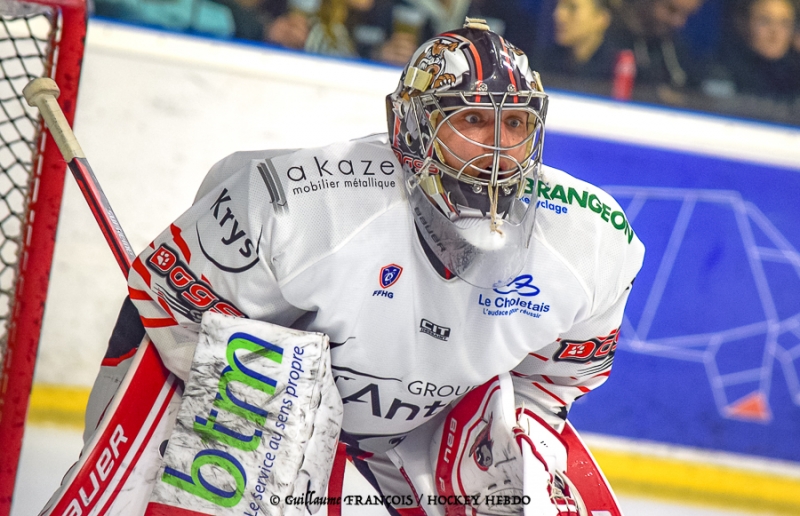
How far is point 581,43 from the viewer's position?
9.70 feet

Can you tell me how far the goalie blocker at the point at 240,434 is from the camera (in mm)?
1421

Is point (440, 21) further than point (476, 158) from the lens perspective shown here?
Yes

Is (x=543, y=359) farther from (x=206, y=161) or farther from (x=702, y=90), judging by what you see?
(x=702, y=90)

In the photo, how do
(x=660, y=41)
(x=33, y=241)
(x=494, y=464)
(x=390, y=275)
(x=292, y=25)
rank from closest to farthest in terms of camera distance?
1. (x=390, y=275)
2. (x=494, y=464)
3. (x=33, y=241)
4. (x=292, y=25)
5. (x=660, y=41)

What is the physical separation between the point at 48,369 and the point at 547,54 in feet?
6.51

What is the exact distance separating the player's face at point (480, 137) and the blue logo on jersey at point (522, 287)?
0.77 ft

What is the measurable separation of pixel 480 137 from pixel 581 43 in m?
1.63

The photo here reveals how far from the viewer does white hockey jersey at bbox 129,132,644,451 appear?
Result: 150 cm

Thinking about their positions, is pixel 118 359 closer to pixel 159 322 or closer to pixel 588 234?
pixel 159 322

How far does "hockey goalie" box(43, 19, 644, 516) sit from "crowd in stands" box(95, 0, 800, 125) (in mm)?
1157

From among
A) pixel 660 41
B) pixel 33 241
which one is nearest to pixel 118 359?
pixel 33 241

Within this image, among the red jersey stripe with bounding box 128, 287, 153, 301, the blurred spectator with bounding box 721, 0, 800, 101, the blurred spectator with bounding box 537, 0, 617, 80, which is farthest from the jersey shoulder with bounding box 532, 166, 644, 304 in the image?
the blurred spectator with bounding box 721, 0, 800, 101

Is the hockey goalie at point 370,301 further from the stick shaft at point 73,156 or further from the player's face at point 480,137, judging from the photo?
the stick shaft at point 73,156

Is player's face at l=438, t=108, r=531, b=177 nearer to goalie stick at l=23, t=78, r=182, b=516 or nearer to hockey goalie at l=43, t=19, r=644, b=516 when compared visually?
hockey goalie at l=43, t=19, r=644, b=516
